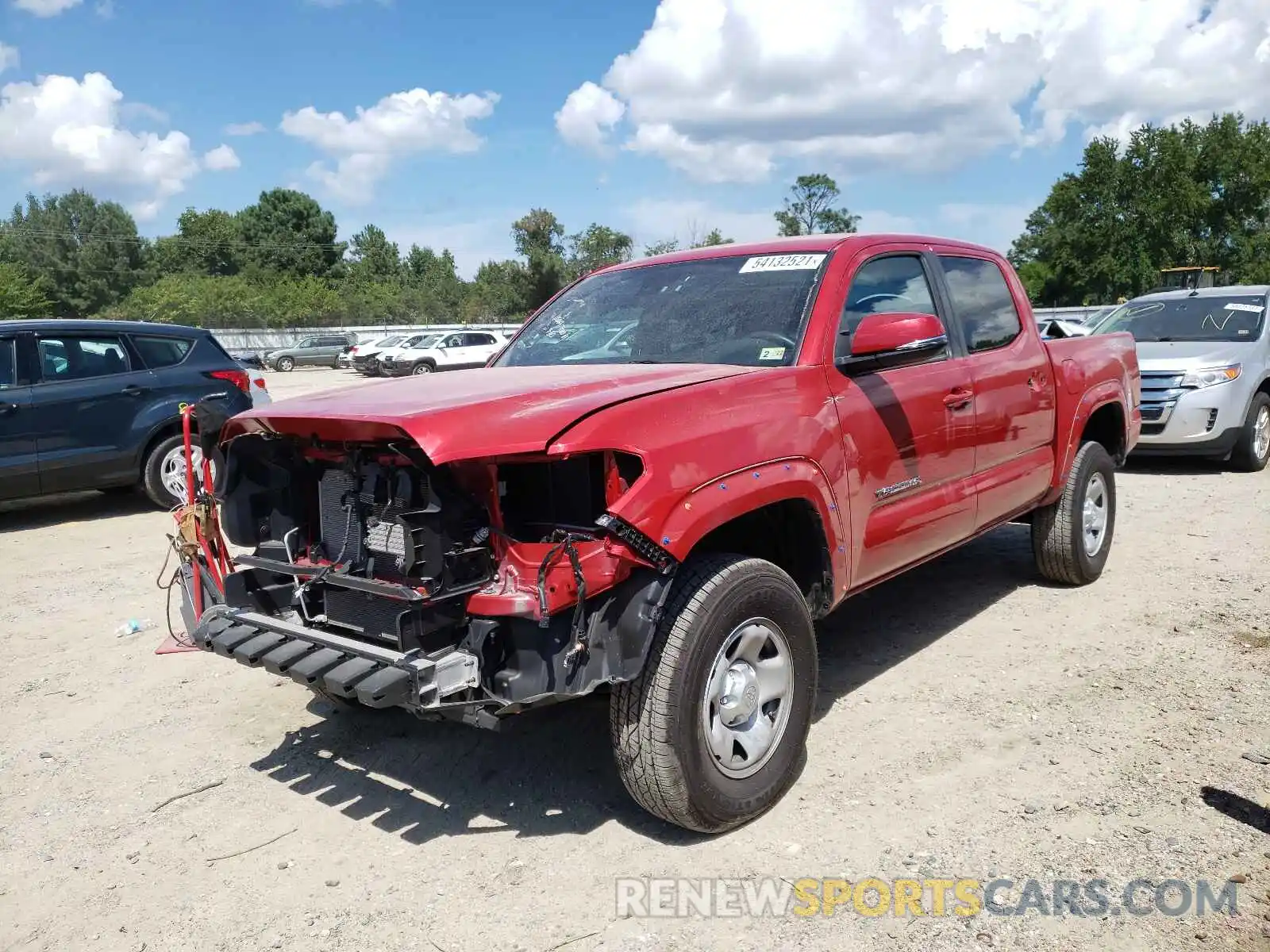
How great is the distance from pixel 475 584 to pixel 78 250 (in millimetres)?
87186

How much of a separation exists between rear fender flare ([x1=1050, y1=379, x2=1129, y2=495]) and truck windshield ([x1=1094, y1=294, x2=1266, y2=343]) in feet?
15.2

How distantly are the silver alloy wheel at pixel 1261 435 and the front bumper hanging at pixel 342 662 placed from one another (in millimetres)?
9566

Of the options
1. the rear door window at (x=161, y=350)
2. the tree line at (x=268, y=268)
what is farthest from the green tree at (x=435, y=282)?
the rear door window at (x=161, y=350)

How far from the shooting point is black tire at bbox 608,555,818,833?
291 centimetres

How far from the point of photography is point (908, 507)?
13.3 feet

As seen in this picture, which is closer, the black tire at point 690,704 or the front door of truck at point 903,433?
the black tire at point 690,704

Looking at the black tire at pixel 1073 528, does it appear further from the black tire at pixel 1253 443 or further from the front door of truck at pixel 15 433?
the front door of truck at pixel 15 433

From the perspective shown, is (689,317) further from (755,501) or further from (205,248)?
(205,248)

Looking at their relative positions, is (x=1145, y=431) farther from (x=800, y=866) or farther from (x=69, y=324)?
(x=69, y=324)

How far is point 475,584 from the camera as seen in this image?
2871mm

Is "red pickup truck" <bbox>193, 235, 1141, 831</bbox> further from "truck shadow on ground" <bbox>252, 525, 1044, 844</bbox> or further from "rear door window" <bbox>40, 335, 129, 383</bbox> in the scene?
"rear door window" <bbox>40, 335, 129, 383</bbox>

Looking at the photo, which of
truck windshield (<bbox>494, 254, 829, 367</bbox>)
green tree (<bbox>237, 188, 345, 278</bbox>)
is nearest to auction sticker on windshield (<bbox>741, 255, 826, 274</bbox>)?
truck windshield (<bbox>494, 254, 829, 367</bbox>)

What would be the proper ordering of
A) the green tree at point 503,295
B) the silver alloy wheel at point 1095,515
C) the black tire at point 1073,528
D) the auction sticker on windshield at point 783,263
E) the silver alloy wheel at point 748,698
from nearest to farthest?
1. the silver alloy wheel at point 748,698
2. the auction sticker on windshield at point 783,263
3. the black tire at point 1073,528
4. the silver alloy wheel at point 1095,515
5. the green tree at point 503,295

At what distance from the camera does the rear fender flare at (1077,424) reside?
5414mm
